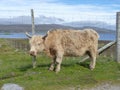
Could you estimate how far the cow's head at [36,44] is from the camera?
16.5m

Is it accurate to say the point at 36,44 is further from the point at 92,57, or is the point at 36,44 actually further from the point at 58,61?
the point at 92,57

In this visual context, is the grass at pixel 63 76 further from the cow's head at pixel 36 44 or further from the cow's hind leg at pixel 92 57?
the cow's head at pixel 36 44

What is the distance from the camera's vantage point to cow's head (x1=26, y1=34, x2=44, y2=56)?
16.5 m

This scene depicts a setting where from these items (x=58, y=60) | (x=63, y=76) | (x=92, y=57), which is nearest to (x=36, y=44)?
(x=58, y=60)

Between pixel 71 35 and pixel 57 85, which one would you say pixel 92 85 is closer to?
pixel 57 85

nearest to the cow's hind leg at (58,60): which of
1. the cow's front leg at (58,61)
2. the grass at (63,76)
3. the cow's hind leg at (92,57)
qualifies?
the cow's front leg at (58,61)

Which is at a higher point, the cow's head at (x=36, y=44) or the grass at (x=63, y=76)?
the cow's head at (x=36, y=44)

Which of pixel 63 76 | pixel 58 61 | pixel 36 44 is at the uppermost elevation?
pixel 36 44

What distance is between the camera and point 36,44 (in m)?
16.7

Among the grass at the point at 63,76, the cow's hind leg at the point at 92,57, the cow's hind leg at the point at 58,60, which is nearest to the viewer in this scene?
the grass at the point at 63,76

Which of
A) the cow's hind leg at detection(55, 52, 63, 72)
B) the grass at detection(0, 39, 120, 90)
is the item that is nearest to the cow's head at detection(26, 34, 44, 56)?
the cow's hind leg at detection(55, 52, 63, 72)

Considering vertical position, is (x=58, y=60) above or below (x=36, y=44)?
below

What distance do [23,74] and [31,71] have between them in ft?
1.44

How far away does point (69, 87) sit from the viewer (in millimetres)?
14672
